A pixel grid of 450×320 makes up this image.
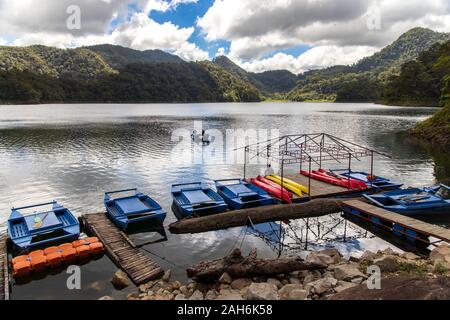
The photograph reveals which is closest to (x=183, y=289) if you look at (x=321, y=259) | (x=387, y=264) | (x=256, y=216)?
(x=321, y=259)

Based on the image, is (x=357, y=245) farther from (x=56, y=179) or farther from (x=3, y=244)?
(x=56, y=179)

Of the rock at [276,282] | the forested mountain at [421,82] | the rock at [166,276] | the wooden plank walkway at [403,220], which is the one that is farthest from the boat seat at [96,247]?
the forested mountain at [421,82]

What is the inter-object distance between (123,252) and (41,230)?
6673 mm

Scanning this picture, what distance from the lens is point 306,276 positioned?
1745 centimetres

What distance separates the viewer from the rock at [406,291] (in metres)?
12.0

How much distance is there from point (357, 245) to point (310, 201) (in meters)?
7.04

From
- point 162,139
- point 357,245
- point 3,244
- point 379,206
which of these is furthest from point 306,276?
point 162,139

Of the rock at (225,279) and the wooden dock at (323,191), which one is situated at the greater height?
the wooden dock at (323,191)

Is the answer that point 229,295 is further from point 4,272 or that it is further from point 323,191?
point 323,191

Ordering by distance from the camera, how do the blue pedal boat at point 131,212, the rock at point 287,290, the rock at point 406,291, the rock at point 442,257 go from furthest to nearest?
the blue pedal boat at point 131,212
the rock at point 442,257
the rock at point 287,290
the rock at point 406,291

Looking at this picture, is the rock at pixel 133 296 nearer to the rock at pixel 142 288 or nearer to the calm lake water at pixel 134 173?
the rock at pixel 142 288

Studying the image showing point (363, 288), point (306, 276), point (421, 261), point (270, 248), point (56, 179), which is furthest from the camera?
point (56, 179)

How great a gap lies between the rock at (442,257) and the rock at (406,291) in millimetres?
6143

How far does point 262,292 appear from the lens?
14953 millimetres
